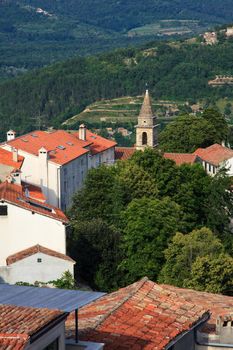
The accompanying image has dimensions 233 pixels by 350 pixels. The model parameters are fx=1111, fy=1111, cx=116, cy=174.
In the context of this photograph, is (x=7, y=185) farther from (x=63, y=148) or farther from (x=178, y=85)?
(x=178, y=85)

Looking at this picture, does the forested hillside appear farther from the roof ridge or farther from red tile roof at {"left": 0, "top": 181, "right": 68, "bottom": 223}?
the roof ridge

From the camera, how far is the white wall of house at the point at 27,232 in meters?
A: 34.8

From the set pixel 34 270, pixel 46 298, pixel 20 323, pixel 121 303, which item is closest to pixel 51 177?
pixel 34 270

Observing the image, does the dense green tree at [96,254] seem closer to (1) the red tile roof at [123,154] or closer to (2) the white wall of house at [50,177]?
(2) the white wall of house at [50,177]

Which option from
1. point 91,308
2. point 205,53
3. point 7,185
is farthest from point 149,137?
point 205,53

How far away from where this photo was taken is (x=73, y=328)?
1413cm

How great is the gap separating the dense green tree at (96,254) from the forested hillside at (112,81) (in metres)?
122

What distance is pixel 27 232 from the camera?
115 ft

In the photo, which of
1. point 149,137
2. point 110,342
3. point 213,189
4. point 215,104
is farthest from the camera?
point 215,104

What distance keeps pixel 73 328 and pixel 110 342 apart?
675mm

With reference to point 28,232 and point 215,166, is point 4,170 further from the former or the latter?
point 215,166

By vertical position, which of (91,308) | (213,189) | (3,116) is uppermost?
(91,308)

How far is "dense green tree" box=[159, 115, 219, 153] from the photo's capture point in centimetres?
6862

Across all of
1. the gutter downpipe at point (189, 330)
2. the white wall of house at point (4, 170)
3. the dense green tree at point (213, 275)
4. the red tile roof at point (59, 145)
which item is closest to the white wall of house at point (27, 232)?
the dense green tree at point (213, 275)
